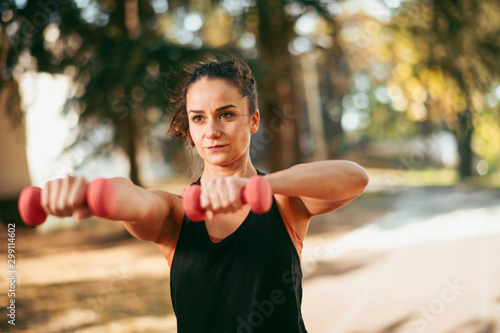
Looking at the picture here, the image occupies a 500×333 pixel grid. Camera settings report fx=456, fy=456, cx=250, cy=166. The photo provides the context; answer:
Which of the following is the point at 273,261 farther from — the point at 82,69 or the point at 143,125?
the point at 143,125

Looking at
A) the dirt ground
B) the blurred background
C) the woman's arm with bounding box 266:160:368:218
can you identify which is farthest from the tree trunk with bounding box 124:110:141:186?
the woman's arm with bounding box 266:160:368:218

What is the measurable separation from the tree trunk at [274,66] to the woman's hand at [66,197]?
616cm

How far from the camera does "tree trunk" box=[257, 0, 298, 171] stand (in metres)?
7.17

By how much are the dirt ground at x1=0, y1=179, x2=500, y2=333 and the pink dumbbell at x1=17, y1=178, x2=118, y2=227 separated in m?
4.20

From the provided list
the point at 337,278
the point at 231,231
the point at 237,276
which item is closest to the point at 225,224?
the point at 231,231

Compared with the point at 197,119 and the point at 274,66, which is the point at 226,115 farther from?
the point at 274,66

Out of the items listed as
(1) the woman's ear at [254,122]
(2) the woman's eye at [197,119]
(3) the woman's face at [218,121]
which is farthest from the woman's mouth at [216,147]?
(1) the woman's ear at [254,122]

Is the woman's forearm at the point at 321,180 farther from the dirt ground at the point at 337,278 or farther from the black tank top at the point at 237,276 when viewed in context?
the dirt ground at the point at 337,278

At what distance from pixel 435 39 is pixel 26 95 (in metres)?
7.48

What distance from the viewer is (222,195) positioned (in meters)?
1.10

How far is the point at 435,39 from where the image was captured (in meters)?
8.04

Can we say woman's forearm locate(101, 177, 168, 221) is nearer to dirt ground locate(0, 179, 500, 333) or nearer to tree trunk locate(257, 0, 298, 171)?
dirt ground locate(0, 179, 500, 333)

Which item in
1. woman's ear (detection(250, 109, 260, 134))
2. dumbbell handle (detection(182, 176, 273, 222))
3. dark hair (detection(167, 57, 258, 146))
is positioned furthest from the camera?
woman's ear (detection(250, 109, 260, 134))

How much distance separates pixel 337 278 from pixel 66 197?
19.8 feet
